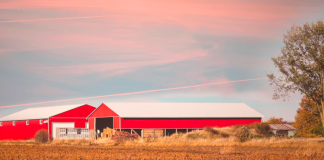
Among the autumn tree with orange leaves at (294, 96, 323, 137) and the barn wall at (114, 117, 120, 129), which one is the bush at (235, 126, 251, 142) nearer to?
the barn wall at (114, 117, 120, 129)

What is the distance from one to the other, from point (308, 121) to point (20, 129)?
42.2 meters

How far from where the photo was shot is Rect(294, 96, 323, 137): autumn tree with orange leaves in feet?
185

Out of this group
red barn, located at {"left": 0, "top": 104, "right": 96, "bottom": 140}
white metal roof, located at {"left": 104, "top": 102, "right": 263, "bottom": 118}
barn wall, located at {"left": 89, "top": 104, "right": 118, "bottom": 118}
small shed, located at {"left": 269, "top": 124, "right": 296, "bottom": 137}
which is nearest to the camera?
barn wall, located at {"left": 89, "top": 104, "right": 118, "bottom": 118}

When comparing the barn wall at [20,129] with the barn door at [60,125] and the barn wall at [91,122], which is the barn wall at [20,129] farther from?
the barn wall at [91,122]

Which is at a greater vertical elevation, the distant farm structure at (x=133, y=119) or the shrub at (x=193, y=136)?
the distant farm structure at (x=133, y=119)

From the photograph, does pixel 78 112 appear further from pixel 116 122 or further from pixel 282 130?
pixel 282 130

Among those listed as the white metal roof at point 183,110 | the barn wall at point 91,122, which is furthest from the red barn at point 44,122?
the white metal roof at point 183,110

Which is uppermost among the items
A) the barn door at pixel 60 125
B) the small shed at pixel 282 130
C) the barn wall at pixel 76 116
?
the barn wall at pixel 76 116

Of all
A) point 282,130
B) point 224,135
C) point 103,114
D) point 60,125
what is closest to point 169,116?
point 224,135

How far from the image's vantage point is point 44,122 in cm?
5338

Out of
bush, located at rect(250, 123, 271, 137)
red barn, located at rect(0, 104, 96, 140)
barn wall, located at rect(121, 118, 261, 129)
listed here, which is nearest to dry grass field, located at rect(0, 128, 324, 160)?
bush, located at rect(250, 123, 271, 137)

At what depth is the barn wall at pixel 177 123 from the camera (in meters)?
46.6

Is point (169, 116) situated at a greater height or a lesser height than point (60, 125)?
greater

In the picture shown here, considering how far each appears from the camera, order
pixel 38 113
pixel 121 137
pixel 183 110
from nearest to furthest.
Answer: pixel 121 137
pixel 183 110
pixel 38 113
